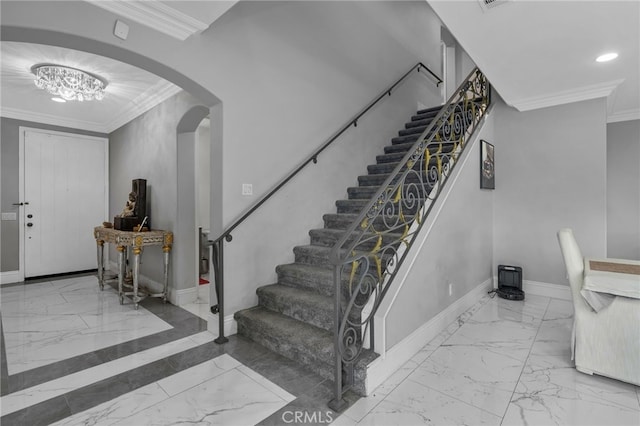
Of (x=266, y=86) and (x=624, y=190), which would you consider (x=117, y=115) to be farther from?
(x=624, y=190)

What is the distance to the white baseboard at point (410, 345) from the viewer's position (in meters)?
2.15

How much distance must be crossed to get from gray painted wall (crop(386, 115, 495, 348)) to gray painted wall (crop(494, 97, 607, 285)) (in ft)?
0.76

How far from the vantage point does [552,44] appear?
2785 millimetres

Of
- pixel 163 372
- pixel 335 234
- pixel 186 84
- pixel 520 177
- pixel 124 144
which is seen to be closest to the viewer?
pixel 163 372

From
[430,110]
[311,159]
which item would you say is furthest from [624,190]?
[311,159]

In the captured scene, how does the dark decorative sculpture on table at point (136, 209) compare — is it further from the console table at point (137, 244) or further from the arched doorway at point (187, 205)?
the arched doorway at point (187, 205)

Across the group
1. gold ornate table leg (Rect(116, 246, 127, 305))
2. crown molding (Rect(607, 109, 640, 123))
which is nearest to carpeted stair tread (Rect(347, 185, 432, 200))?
gold ornate table leg (Rect(116, 246, 127, 305))

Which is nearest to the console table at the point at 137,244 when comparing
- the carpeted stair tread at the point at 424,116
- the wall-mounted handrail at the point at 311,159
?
the wall-mounted handrail at the point at 311,159

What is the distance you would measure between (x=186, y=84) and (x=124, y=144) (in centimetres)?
349

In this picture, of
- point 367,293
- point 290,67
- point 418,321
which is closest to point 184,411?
point 367,293

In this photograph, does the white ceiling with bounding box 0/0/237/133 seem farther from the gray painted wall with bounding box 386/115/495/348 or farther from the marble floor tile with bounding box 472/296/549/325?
the marble floor tile with bounding box 472/296/549/325

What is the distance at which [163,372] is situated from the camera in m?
2.36

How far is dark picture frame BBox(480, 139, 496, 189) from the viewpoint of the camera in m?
4.08

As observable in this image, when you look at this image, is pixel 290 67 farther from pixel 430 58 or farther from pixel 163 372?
Result: pixel 430 58
